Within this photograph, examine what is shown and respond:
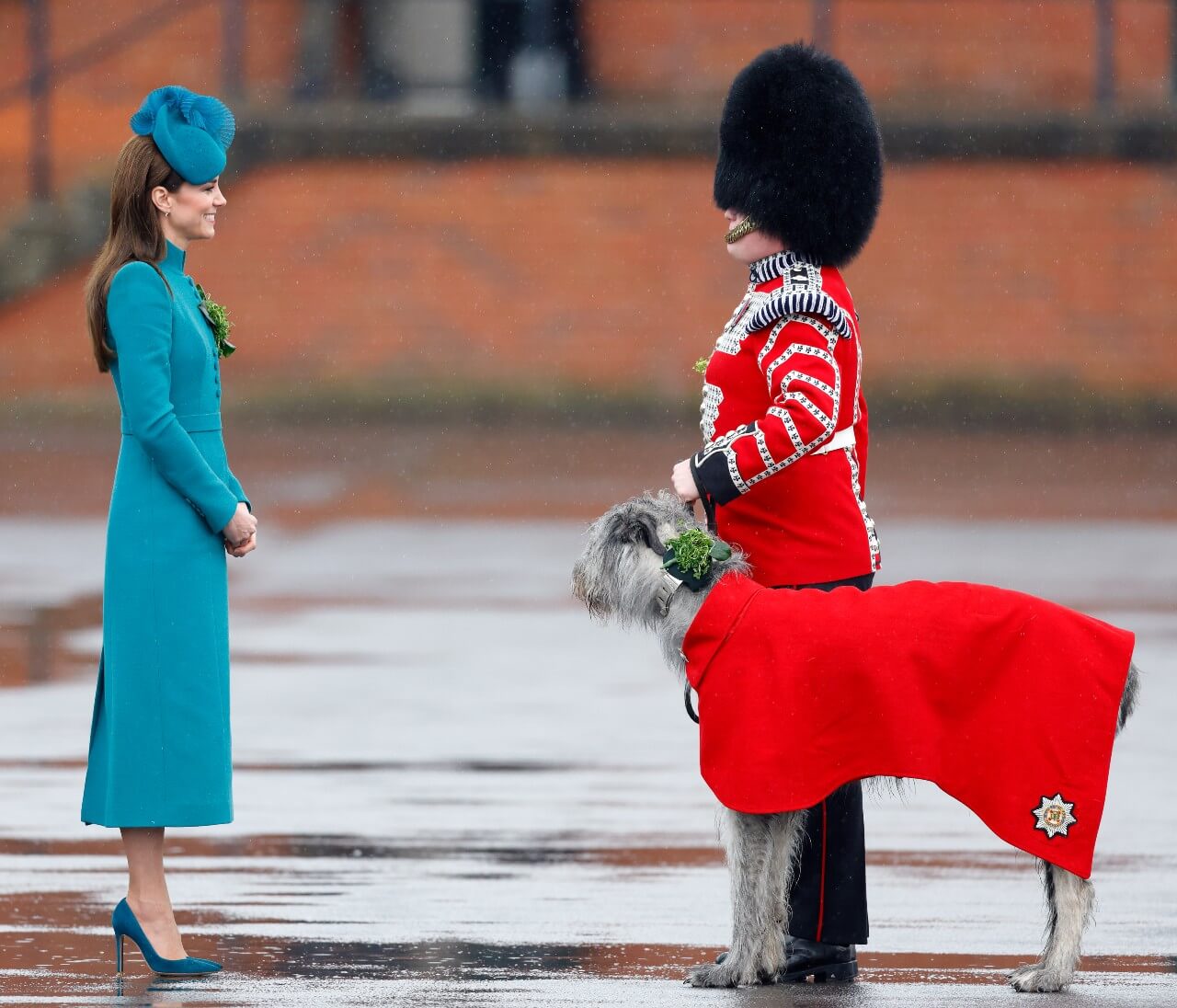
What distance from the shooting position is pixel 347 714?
30.1 feet

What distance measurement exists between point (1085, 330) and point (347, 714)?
45.0 feet

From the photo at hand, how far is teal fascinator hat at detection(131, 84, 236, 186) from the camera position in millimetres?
5527

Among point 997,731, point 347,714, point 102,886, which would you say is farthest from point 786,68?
point 347,714

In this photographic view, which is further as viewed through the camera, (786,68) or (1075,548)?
(1075,548)

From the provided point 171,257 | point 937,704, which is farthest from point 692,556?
point 171,257

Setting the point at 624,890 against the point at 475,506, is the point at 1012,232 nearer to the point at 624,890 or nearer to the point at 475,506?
the point at 475,506

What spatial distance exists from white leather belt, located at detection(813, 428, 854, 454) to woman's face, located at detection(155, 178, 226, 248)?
1652 millimetres

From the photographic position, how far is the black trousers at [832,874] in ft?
18.1

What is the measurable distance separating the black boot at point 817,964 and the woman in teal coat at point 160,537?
146cm

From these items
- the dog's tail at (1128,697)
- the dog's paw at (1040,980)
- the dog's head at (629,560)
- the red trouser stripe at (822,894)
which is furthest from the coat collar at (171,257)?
the dog's paw at (1040,980)

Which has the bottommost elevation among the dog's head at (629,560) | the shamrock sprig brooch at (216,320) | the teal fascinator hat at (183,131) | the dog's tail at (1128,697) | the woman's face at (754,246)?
the dog's tail at (1128,697)

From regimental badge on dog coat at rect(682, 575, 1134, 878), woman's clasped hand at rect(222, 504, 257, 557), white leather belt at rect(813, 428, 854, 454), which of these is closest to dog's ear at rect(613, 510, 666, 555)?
regimental badge on dog coat at rect(682, 575, 1134, 878)

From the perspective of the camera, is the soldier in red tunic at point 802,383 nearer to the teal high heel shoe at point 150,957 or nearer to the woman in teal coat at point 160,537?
the woman in teal coat at point 160,537

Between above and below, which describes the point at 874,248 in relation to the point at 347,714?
above
